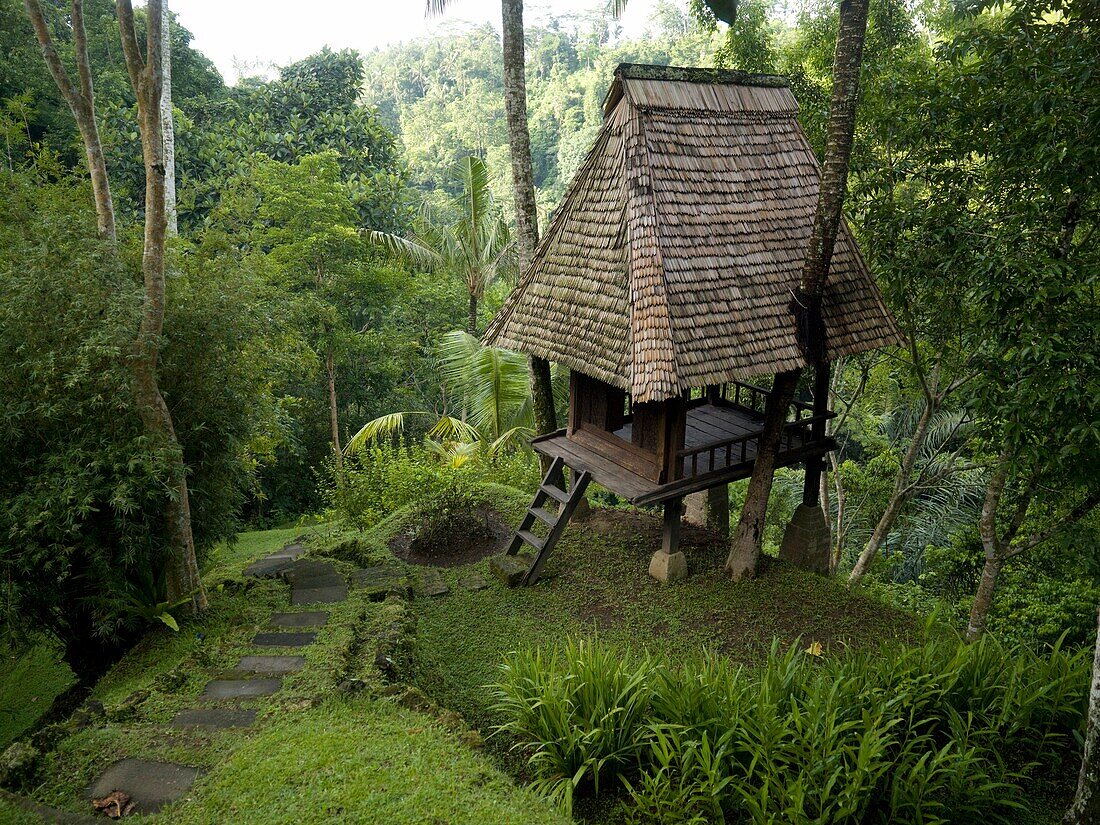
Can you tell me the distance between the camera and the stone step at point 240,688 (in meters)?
5.91

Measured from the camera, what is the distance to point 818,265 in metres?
7.51

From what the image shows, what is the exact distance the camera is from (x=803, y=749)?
4820 millimetres

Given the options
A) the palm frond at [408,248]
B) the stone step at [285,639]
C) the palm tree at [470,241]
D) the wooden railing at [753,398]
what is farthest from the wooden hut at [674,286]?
the palm tree at [470,241]

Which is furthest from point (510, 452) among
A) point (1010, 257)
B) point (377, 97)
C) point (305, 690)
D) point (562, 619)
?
point (377, 97)

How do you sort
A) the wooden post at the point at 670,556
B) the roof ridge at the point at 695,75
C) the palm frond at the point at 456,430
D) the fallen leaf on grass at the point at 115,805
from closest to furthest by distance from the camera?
the fallen leaf on grass at the point at 115,805 < the roof ridge at the point at 695,75 < the wooden post at the point at 670,556 < the palm frond at the point at 456,430

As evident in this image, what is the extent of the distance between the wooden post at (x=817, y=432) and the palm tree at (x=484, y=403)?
532 centimetres

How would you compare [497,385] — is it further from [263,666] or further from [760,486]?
[263,666]

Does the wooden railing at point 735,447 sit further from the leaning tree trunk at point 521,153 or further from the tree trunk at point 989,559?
the leaning tree trunk at point 521,153

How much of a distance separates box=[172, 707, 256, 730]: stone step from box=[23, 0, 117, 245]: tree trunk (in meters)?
4.50

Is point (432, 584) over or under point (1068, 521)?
under

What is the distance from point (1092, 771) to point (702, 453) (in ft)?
16.3

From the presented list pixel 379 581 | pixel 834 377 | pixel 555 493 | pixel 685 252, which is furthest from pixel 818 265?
pixel 379 581

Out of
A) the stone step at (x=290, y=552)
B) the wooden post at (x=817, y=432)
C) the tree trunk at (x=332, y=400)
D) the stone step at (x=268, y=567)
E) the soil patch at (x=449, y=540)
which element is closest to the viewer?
the stone step at (x=268, y=567)

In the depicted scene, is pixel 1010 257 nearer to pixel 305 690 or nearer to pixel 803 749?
pixel 803 749
